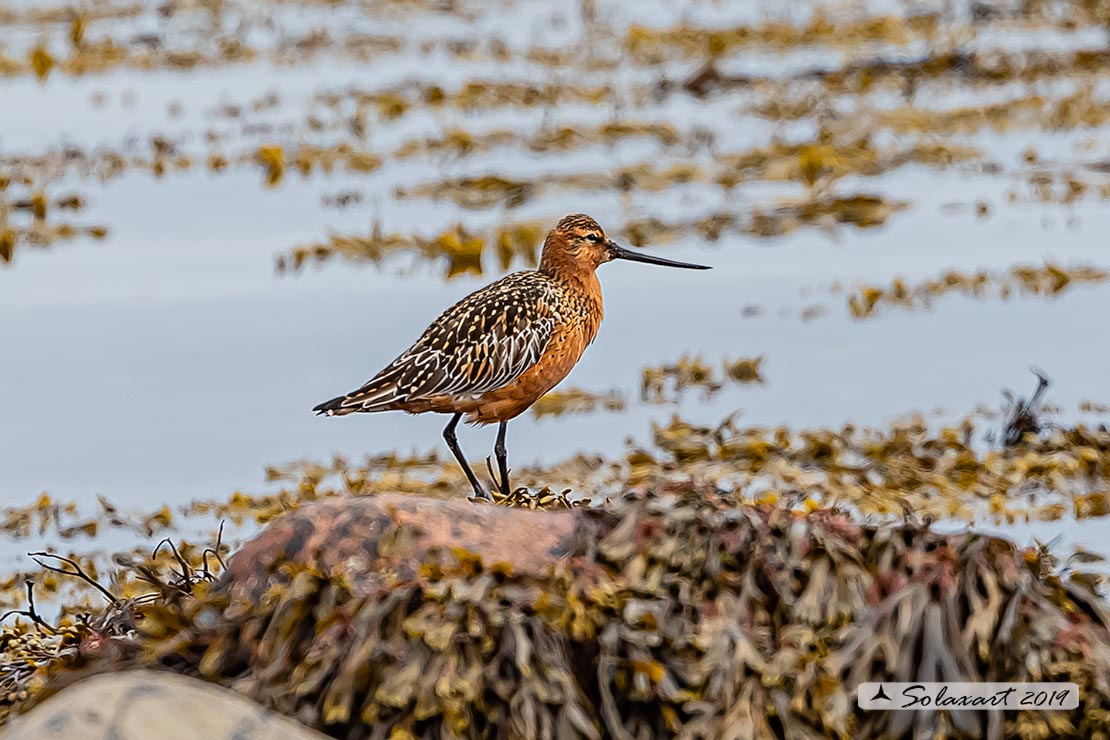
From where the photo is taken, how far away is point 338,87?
11.7m

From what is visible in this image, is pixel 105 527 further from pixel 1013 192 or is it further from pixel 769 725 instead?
pixel 1013 192

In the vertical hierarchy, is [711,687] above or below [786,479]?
above

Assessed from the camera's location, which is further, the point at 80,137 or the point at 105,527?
the point at 80,137

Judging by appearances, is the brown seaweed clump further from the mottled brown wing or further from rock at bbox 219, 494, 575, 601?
the mottled brown wing

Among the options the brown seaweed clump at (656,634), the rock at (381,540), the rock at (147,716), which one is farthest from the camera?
the rock at (381,540)

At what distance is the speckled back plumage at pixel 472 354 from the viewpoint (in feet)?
15.7

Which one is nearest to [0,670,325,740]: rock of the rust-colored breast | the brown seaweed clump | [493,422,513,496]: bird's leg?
the brown seaweed clump

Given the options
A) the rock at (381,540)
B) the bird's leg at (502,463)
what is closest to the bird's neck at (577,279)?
the bird's leg at (502,463)

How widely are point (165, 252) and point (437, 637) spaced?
17.6 feet

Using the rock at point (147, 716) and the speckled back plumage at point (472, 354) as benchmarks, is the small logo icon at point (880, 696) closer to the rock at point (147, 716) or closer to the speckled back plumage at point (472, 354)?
the rock at point (147, 716)

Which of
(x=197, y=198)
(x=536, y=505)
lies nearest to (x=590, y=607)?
(x=536, y=505)

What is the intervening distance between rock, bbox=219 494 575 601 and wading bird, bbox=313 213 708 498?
1229 mm

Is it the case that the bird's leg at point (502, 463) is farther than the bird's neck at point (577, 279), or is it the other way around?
the bird's neck at point (577, 279)

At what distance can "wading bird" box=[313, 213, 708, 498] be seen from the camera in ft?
15.7
